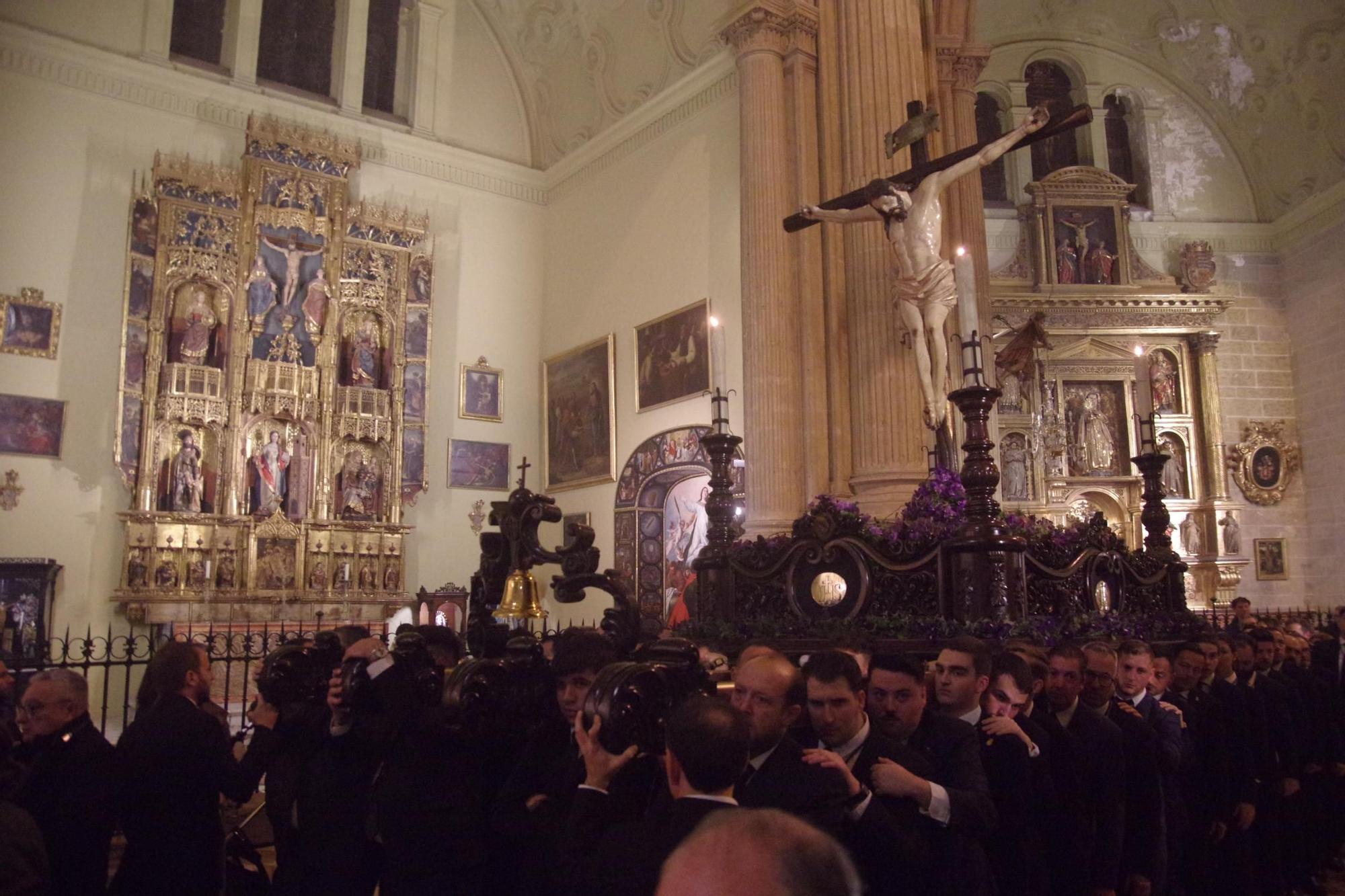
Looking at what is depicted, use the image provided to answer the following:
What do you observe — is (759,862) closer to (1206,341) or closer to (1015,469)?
(1015,469)

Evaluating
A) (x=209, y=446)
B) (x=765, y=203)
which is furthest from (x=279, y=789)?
(x=209, y=446)

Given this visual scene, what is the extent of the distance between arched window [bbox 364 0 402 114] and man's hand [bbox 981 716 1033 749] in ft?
56.1

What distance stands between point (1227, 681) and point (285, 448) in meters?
13.5

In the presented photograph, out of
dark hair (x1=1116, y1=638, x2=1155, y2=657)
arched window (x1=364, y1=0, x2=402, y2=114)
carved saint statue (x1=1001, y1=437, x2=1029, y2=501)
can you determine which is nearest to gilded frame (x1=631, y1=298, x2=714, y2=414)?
arched window (x1=364, y1=0, x2=402, y2=114)

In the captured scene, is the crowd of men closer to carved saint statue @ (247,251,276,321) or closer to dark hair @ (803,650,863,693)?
dark hair @ (803,650,863,693)

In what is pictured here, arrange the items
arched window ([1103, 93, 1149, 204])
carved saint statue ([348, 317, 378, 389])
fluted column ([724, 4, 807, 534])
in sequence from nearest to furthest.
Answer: fluted column ([724, 4, 807, 534])
carved saint statue ([348, 317, 378, 389])
arched window ([1103, 93, 1149, 204])

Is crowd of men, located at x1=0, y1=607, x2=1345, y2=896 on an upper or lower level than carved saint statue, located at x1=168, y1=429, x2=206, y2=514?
lower

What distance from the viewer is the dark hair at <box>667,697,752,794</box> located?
2295 millimetres

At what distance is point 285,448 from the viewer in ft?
50.9

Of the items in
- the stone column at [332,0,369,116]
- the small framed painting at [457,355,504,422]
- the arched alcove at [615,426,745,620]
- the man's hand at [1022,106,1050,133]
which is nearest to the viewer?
the man's hand at [1022,106,1050,133]

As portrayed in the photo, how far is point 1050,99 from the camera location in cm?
2102

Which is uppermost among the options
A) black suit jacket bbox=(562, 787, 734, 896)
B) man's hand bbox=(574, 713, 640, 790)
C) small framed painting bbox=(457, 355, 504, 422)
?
small framed painting bbox=(457, 355, 504, 422)

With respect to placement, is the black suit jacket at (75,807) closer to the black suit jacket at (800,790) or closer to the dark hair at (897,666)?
the black suit jacket at (800,790)

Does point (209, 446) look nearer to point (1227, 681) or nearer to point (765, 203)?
point (765, 203)
